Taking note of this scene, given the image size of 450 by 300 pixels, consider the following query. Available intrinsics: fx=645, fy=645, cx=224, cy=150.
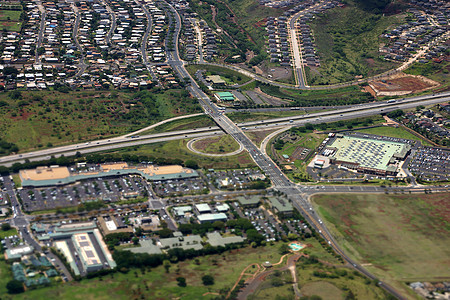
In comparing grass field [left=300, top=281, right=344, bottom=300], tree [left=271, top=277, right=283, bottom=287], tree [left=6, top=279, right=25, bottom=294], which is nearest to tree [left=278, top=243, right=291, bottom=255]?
tree [left=271, top=277, right=283, bottom=287]

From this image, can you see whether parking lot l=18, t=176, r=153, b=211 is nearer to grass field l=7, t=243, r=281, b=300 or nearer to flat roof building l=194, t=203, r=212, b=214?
flat roof building l=194, t=203, r=212, b=214

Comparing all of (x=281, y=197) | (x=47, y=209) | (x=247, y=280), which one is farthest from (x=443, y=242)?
(x=47, y=209)

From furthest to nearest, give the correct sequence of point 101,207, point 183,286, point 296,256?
point 101,207
point 296,256
point 183,286

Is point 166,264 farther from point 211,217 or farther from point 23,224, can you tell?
point 23,224

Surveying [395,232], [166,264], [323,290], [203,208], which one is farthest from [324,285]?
[203,208]

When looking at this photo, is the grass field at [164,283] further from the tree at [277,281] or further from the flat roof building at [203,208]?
the flat roof building at [203,208]

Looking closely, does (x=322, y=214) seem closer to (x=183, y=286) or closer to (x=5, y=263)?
(x=183, y=286)
